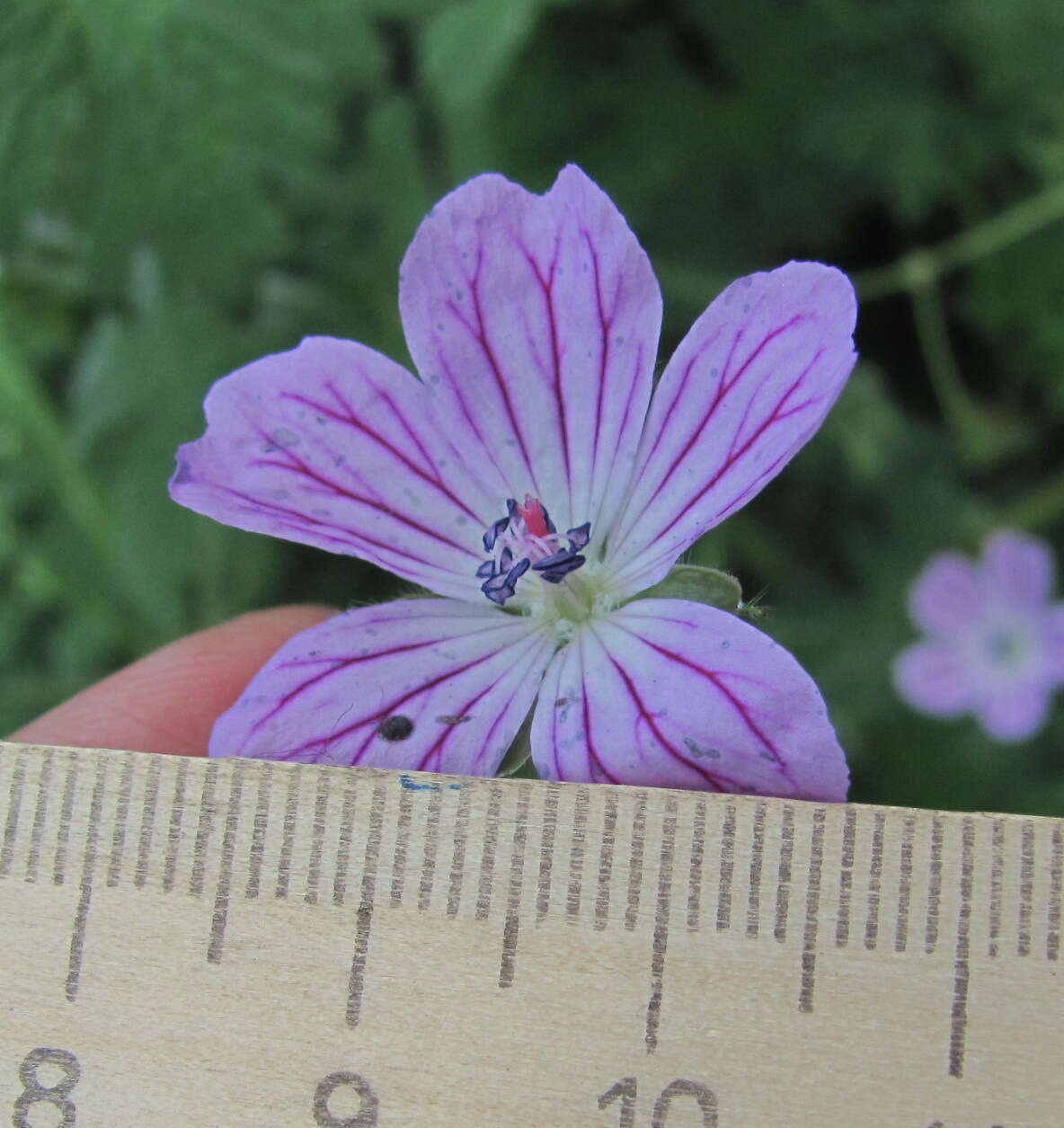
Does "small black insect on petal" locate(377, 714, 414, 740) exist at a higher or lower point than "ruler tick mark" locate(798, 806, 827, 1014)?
higher

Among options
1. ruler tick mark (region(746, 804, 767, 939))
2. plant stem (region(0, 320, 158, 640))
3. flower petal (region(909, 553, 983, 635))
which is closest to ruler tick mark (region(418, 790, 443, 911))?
ruler tick mark (region(746, 804, 767, 939))

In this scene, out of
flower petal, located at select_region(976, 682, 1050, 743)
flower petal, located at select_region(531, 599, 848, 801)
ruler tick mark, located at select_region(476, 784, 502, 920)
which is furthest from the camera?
flower petal, located at select_region(976, 682, 1050, 743)

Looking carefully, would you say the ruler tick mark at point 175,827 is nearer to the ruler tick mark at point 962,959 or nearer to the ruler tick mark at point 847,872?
the ruler tick mark at point 847,872

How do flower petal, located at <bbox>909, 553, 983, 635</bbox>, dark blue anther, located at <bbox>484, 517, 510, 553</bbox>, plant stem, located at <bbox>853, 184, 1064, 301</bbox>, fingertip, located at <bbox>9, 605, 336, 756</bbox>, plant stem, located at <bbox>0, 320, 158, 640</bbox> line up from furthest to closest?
flower petal, located at <bbox>909, 553, 983, 635</bbox> → plant stem, located at <bbox>853, 184, 1064, 301</bbox> → plant stem, located at <bbox>0, 320, 158, 640</bbox> → fingertip, located at <bbox>9, 605, 336, 756</bbox> → dark blue anther, located at <bbox>484, 517, 510, 553</bbox>

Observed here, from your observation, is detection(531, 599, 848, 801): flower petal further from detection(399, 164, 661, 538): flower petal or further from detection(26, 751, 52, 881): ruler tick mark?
detection(26, 751, 52, 881): ruler tick mark

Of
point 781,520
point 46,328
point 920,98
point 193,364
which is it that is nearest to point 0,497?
point 46,328
